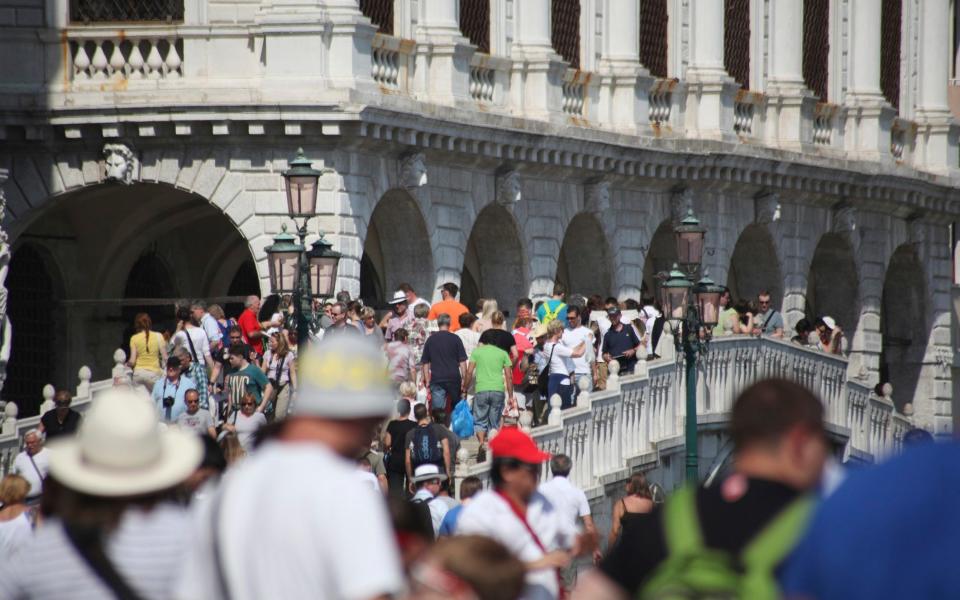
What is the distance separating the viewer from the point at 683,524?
640 centimetres

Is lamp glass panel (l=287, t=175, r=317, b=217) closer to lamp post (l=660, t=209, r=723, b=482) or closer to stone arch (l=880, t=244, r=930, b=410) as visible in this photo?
lamp post (l=660, t=209, r=723, b=482)

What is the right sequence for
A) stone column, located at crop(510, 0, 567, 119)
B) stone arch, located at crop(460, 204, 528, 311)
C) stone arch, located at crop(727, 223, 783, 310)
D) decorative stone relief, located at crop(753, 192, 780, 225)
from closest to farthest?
1. stone column, located at crop(510, 0, 567, 119)
2. stone arch, located at crop(460, 204, 528, 311)
3. decorative stone relief, located at crop(753, 192, 780, 225)
4. stone arch, located at crop(727, 223, 783, 310)

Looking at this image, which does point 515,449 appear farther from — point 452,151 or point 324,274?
point 452,151

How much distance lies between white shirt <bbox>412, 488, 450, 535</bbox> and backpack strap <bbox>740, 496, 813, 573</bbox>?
11.6 meters

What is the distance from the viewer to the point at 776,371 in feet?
108

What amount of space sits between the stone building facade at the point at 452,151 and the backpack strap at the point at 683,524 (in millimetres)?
21425

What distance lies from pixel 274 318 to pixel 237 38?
527 centimetres

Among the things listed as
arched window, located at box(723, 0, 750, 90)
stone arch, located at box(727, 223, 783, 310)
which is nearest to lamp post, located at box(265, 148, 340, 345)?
arched window, located at box(723, 0, 750, 90)

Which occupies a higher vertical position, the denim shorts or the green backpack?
the green backpack

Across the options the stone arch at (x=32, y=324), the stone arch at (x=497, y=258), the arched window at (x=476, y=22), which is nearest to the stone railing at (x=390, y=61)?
the arched window at (x=476, y=22)

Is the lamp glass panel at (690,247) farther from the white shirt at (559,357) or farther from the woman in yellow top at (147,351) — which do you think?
the woman in yellow top at (147,351)

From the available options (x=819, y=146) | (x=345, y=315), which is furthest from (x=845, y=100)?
(x=345, y=315)

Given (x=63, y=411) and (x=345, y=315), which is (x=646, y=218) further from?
(x=63, y=411)

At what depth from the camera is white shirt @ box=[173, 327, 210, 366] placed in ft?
81.6
